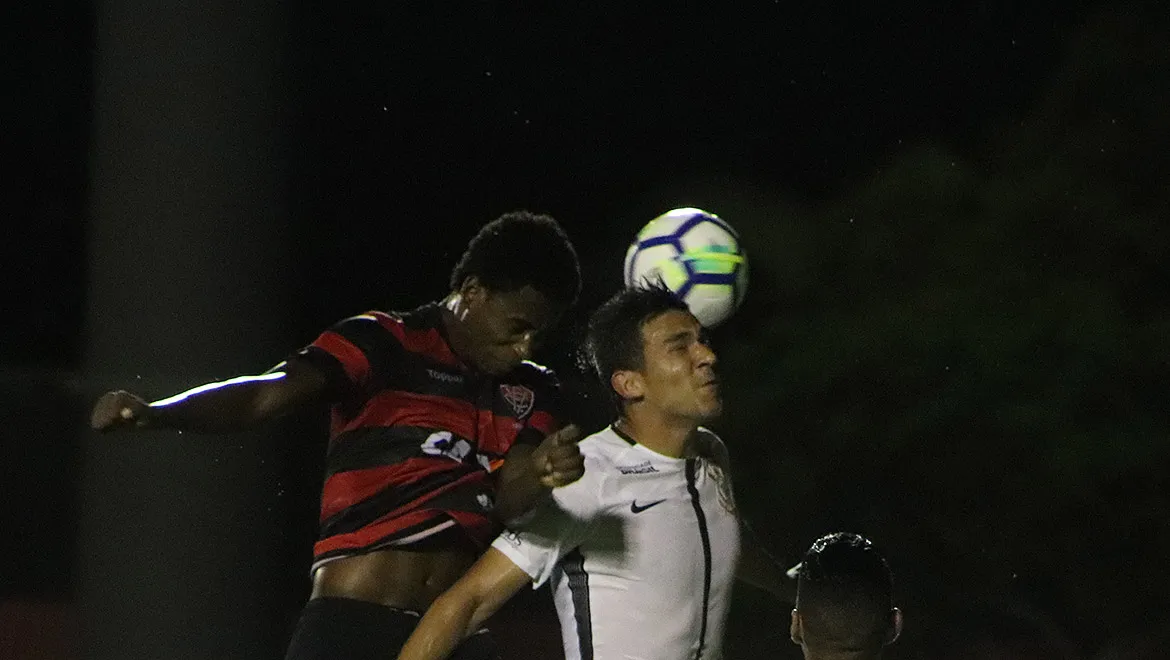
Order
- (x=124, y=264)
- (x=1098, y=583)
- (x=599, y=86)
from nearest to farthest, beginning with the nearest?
(x=124, y=264) → (x=1098, y=583) → (x=599, y=86)

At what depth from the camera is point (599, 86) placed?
45.2 feet

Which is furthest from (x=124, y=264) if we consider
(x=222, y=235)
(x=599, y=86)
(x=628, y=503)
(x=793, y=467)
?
(x=599, y=86)

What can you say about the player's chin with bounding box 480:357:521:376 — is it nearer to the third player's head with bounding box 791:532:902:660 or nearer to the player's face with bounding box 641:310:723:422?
the player's face with bounding box 641:310:723:422

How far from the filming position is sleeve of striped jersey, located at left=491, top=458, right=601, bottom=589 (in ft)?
13.1

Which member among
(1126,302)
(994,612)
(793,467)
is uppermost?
(1126,302)

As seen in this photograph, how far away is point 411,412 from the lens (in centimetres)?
453

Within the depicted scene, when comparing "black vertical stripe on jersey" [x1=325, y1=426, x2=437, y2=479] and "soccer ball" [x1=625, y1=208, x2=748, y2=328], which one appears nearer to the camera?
"black vertical stripe on jersey" [x1=325, y1=426, x2=437, y2=479]

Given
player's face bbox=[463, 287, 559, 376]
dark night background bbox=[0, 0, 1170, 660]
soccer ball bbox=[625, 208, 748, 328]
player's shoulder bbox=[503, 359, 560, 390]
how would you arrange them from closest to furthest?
1. player's face bbox=[463, 287, 559, 376]
2. player's shoulder bbox=[503, 359, 560, 390]
3. soccer ball bbox=[625, 208, 748, 328]
4. dark night background bbox=[0, 0, 1170, 660]

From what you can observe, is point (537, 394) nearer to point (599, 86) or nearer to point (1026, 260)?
point (1026, 260)

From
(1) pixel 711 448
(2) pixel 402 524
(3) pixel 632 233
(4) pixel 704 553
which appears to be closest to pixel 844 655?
(4) pixel 704 553

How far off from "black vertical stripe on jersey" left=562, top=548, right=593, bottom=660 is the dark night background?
4.89 ft

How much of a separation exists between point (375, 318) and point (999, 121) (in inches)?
195

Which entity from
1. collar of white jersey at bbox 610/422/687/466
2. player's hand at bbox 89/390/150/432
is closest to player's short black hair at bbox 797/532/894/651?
collar of white jersey at bbox 610/422/687/466

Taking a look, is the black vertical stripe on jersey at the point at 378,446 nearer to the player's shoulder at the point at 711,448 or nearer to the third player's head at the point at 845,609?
the player's shoulder at the point at 711,448
